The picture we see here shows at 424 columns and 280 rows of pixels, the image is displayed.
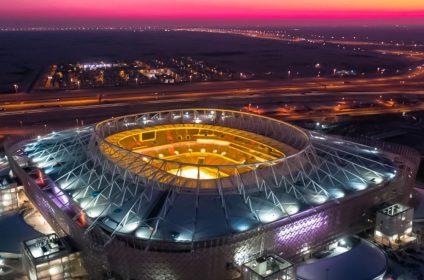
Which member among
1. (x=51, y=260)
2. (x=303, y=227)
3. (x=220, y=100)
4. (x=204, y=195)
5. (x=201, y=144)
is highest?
(x=204, y=195)

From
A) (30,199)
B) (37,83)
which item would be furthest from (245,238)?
(37,83)

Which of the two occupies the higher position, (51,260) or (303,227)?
(303,227)

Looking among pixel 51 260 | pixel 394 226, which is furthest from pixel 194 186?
pixel 394 226

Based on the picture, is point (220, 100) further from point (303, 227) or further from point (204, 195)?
point (303, 227)

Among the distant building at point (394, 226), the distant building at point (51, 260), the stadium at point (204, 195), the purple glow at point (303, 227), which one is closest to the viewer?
the stadium at point (204, 195)

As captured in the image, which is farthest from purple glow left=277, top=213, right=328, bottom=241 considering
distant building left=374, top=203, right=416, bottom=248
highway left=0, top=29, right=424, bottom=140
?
highway left=0, top=29, right=424, bottom=140

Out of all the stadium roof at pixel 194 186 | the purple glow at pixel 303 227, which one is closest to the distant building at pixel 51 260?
the stadium roof at pixel 194 186

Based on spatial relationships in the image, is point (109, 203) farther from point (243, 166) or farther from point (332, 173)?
point (332, 173)

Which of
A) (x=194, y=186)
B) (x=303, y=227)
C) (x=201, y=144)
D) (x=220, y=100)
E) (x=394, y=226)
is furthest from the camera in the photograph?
(x=220, y=100)

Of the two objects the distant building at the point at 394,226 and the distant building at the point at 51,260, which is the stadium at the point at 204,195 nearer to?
the distant building at the point at 51,260
